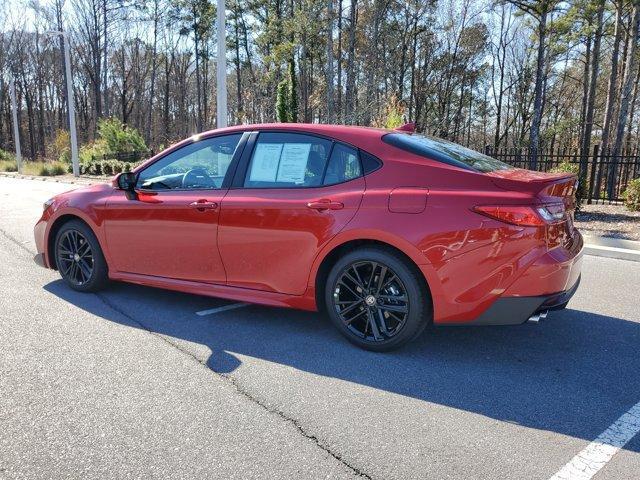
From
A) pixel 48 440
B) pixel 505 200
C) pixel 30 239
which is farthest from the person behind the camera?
pixel 30 239

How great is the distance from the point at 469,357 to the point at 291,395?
133 centimetres

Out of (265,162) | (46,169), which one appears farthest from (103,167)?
(265,162)

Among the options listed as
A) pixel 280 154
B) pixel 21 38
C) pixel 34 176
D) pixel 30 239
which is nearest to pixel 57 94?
pixel 21 38

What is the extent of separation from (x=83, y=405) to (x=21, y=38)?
187 ft

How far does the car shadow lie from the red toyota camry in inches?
10.5

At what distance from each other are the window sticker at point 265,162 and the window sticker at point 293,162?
0.05 meters

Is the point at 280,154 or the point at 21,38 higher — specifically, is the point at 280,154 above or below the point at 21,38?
below

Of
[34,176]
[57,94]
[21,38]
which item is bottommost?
[34,176]

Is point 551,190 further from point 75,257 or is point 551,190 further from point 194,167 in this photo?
point 75,257

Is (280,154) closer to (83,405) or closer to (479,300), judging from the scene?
(479,300)

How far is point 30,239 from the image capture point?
26.1ft

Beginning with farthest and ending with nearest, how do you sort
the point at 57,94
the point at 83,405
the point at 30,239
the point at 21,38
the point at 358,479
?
the point at 57,94 < the point at 21,38 < the point at 30,239 < the point at 83,405 < the point at 358,479

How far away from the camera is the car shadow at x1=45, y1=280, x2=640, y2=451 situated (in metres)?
2.98

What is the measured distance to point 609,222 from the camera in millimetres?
9703
